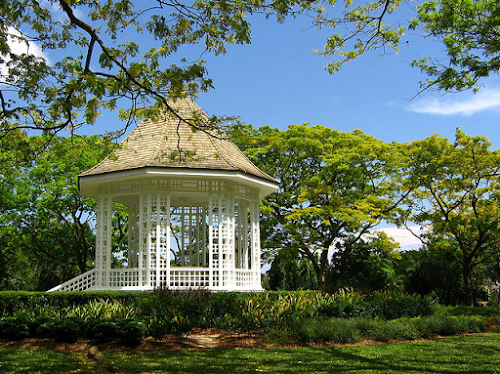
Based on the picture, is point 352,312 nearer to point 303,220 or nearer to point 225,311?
point 225,311

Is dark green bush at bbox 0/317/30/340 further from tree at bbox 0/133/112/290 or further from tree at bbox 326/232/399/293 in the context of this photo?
tree at bbox 326/232/399/293

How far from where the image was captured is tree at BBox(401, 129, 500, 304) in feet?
79.4

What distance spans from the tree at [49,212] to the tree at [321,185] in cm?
932

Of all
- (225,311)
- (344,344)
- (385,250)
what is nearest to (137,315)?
(225,311)

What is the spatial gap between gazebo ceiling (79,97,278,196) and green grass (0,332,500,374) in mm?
6598

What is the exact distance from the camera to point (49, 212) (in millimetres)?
26781

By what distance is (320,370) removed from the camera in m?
9.51

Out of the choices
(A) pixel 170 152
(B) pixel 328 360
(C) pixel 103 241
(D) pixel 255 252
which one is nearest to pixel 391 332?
(B) pixel 328 360

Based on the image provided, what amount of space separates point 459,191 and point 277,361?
19.0 m

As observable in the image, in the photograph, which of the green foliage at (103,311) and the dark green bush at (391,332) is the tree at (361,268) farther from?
the green foliage at (103,311)

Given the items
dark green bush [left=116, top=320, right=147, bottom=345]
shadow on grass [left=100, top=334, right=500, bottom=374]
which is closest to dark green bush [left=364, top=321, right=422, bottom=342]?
shadow on grass [left=100, top=334, right=500, bottom=374]

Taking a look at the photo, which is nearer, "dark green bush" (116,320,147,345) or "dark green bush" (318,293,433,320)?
"dark green bush" (116,320,147,345)

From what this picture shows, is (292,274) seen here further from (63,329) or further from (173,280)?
(63,329)

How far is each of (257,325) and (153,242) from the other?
17.1 ft
